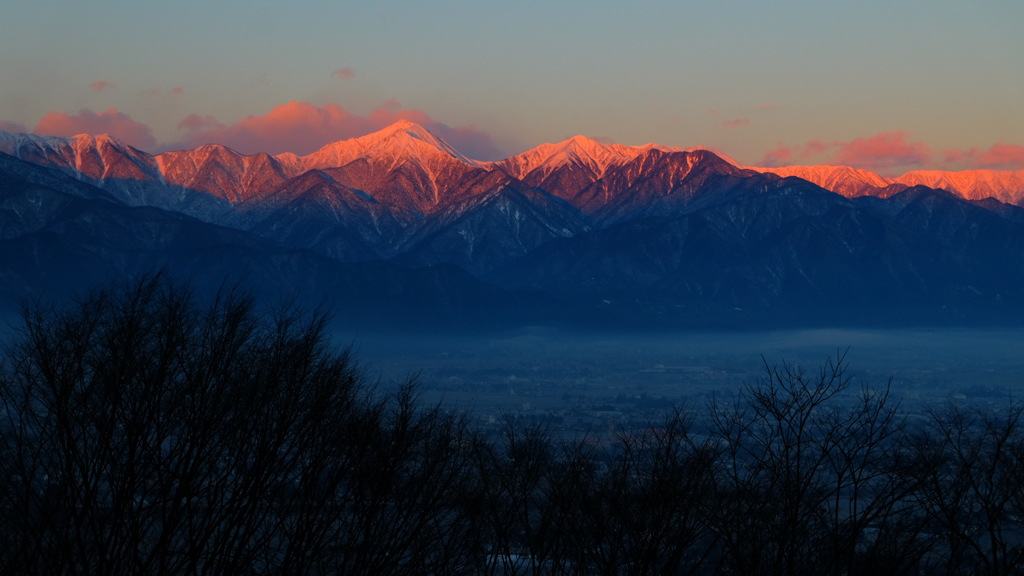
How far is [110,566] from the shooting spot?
11.4 m

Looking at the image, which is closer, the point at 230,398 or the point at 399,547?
the point at 399,547

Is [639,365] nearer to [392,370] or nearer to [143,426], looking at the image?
[392,370]

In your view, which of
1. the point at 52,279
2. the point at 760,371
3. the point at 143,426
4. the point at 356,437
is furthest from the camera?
the point at 760,371

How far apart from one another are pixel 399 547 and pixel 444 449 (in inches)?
139

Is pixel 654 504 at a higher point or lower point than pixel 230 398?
lower

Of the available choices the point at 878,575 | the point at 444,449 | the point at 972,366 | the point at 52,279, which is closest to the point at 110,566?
the point at 444,449

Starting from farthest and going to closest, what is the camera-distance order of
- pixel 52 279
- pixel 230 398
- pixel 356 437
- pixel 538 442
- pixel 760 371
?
pixel 760 371 → pixel 52 279 → pixel 538 442 → pixel 230 398 → pixel 356 437

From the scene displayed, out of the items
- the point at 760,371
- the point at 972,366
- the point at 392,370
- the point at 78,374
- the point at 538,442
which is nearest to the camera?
the point at 78,374

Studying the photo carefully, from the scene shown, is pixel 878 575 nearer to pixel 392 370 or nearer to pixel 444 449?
pixel 444 449

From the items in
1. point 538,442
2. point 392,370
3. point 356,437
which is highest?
point 356,437

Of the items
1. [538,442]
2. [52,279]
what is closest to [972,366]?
[52,279]

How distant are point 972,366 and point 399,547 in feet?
664

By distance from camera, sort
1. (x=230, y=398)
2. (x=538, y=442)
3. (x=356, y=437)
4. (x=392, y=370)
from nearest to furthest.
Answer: (x=356, y=437), (x=230, y=398), (x=538, y=442), (x=392, y=370)

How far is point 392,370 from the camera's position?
149250 mm
